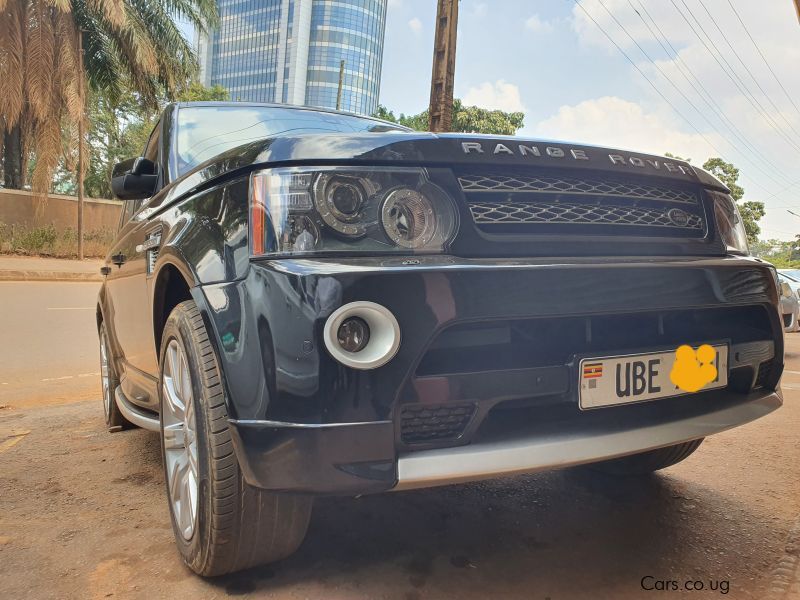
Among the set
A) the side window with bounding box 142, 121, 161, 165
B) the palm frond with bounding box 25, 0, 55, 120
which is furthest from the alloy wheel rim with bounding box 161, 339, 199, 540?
the palm frond with bounding box 25, 0, 55, 120

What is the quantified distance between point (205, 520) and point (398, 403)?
614 mm

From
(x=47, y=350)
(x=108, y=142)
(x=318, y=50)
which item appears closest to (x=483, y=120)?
(x=108, y=142)

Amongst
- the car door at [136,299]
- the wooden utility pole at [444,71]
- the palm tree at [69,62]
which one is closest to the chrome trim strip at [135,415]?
the car door at [136,299]

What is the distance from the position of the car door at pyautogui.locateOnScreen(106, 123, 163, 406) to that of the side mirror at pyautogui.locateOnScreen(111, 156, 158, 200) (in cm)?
5

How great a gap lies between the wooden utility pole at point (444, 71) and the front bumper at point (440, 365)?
9.65m

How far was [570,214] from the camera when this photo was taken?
1.74m

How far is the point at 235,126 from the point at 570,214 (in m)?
1.64

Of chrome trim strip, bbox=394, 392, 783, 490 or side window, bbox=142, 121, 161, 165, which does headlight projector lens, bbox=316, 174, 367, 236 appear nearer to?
chrome trim strip, bbox=394, 392, 783, 490

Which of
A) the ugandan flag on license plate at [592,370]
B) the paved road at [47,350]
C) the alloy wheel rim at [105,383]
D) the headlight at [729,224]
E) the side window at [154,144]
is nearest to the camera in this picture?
the ugandan flag on license plate at [592,370]

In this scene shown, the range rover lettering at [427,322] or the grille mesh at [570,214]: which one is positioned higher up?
the grille mesh at [570,214]

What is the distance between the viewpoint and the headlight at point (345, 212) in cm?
146

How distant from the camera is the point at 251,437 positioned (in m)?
1.42

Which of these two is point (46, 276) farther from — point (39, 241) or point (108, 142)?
point (108, 142)

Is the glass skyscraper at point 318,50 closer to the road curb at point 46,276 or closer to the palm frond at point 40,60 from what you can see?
the palm frond at point 40,60
